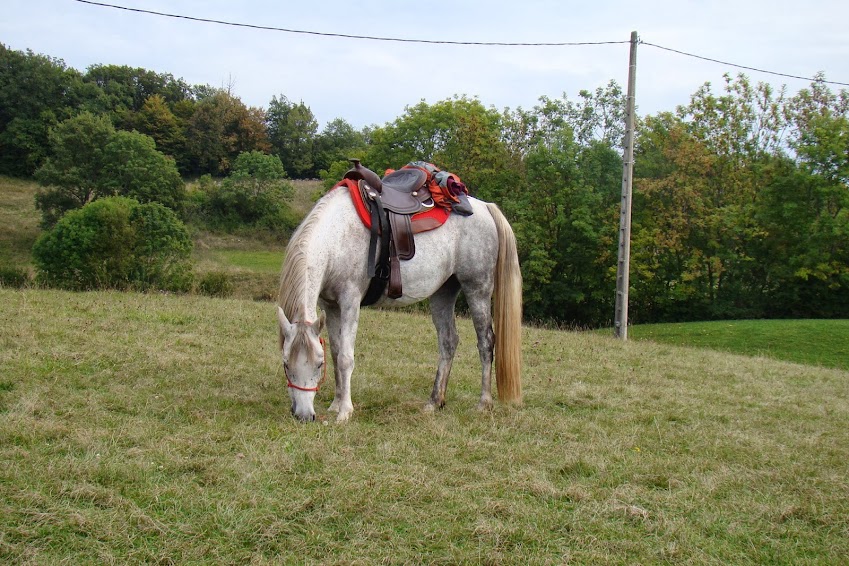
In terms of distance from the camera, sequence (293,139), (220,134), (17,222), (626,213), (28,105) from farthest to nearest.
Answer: (293,139)
(220,134)
(28,105)
(17,222)
(626,213)

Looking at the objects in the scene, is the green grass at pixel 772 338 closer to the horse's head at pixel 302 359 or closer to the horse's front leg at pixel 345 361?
the horse's front leg at pixel 345 361

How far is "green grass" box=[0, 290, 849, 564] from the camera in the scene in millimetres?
3438

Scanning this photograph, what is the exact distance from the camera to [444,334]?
22.4ft

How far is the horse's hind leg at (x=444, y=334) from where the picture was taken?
6602 millimetres

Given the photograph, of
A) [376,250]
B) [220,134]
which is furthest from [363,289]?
[220,134]

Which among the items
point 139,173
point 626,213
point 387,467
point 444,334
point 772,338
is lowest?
point 772,338

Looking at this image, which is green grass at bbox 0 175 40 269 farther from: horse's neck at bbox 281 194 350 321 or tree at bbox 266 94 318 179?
horse's neck at bbox 281 194 350 321

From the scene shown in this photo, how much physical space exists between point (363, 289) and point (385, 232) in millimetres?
550

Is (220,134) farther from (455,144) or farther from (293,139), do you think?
(455,144)

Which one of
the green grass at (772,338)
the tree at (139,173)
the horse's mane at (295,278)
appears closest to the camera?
the horse's mane at (295,278)

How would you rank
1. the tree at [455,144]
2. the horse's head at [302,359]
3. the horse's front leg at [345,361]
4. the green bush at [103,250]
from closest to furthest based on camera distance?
the horse's head at [302,359], the horse's front leg at [345,361], the green bush at [103,250], the tree at [455,144]

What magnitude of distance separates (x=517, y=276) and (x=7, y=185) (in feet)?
162

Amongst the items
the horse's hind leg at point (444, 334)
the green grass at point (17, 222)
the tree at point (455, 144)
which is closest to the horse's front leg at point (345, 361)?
the horse's hind leg at point (444, 334)

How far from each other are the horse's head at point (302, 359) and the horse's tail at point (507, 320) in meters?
2.08
